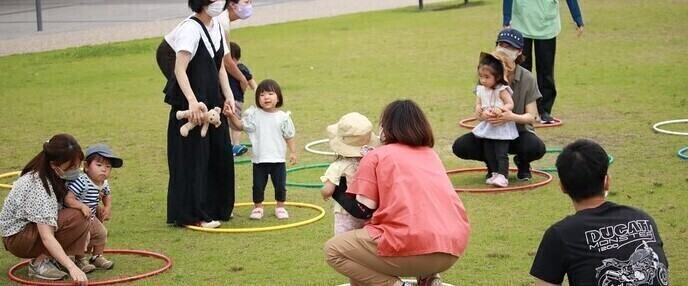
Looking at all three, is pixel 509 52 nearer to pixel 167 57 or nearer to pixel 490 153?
pixel 490 153

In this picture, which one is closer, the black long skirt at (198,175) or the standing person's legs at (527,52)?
the black long skirt at (198,175)

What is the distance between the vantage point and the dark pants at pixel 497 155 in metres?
11.6

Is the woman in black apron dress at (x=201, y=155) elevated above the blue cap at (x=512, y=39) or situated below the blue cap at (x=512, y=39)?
below

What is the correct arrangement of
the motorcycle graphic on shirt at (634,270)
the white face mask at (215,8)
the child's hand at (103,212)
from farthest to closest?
the white face mask at (215,8)
the child's hand at (103,212)
the motorcycle graphic on shirt at (634,270)

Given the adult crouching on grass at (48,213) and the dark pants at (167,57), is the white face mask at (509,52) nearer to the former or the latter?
the dark pants at (167,57)

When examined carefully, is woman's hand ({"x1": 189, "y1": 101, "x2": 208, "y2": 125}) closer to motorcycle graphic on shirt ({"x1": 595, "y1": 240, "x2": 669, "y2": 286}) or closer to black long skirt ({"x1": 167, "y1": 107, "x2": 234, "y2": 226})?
black long skirt ({"x1": 167, "y1": 107, "x2": 234, "y2": 226})

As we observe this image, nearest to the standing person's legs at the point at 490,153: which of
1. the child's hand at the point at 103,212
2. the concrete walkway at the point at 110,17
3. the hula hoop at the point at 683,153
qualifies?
the hula hoop at the point at 683,153

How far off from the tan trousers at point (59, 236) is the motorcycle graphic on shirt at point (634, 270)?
3.95 meters

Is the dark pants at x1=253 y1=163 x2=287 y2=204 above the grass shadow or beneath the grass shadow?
beneath

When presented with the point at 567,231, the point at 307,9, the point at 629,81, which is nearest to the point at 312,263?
the point at 567,231

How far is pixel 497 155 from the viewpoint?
11.6m

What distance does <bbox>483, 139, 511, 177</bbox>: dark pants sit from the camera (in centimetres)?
1158

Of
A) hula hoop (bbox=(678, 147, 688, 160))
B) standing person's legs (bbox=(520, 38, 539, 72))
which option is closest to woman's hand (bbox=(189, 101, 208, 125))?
hula hoop (bbox=(678, 147, 688, 160))

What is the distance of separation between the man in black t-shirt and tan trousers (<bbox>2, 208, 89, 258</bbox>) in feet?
12.0
